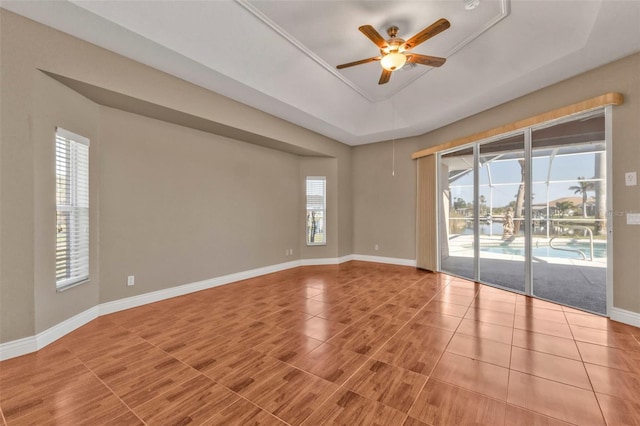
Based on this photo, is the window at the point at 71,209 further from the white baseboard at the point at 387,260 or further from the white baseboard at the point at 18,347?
the white baseboard at the point at 387,260

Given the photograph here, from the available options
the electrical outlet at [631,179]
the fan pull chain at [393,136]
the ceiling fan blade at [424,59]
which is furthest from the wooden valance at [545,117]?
the ceiling fan blade at [424,59]

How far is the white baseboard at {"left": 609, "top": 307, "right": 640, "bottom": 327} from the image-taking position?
2982mm

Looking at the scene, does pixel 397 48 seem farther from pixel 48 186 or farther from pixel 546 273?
pixel 546 273

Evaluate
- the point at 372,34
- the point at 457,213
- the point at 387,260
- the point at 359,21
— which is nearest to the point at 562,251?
the point at 457,213

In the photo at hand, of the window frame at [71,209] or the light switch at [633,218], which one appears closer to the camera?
the window frame at [71,209]

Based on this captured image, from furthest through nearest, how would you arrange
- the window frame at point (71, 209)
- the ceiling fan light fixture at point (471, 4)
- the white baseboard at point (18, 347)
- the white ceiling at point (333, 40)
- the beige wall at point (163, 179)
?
1. the window frame at point (71, 209)
2. the ceiling fan light fixture at point (471, 4)
3. the white ceiling at point (333, 40)
4. the beige wall at point (163, 179)
5. the white baseboard at point (18, 347)

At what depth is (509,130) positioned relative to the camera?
13.6ft

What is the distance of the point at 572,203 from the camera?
12.1 ft

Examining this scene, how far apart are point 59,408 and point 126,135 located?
10.3 feet

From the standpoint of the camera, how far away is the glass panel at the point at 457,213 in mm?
5121

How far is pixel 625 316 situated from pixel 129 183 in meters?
6.47

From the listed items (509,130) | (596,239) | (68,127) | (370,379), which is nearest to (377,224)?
(509,130)

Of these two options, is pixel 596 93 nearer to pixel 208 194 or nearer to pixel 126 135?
pixel 208 194

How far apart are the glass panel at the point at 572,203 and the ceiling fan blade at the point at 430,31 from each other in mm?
2628
